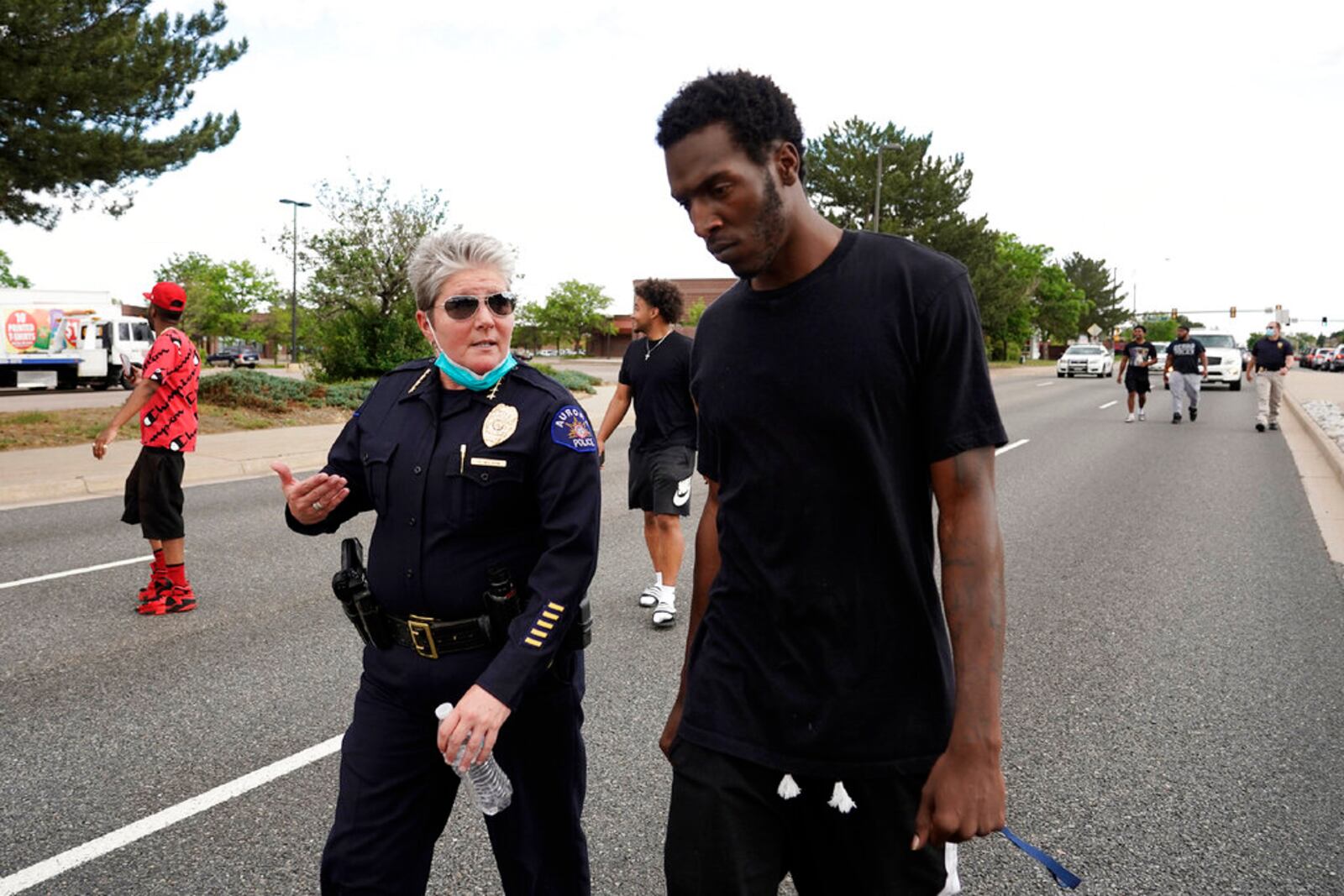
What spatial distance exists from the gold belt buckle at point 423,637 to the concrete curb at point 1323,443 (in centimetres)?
1237

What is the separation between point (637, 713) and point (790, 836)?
2.64 metres

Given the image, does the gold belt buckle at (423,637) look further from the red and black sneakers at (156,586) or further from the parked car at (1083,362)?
the parked car at (1083,362)

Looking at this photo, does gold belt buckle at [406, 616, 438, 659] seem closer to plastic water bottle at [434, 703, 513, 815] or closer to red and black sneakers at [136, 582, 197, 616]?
plastic water bottle at [434, 703, 513, 815]

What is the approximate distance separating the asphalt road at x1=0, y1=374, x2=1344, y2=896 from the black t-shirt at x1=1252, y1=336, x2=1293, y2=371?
32.6 ft

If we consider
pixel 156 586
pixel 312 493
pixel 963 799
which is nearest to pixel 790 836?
pixel 963 799

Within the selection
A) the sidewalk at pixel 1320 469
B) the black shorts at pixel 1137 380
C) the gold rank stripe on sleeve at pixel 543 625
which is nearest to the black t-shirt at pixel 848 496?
the gold rank stripe on sleeve at pixel 543 625

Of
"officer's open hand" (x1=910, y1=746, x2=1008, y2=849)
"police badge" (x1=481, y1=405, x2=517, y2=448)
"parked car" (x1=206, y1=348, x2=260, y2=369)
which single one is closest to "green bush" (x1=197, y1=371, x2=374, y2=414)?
"police badge" (x1=481, y1=405, x2=517, y2=448)

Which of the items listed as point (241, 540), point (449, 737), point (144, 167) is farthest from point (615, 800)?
point (144, 167)

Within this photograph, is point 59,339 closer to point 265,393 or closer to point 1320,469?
point 265,393

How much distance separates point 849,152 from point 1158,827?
176 ft

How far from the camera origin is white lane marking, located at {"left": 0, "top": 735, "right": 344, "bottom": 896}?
3.06 m

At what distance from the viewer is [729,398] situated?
188 centimetres

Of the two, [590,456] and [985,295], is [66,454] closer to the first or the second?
[590,456]

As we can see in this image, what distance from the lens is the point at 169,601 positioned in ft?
A: 20.0
